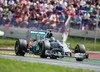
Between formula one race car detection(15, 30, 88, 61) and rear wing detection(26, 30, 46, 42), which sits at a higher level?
rear wing detection(26, 30, 46, 42)

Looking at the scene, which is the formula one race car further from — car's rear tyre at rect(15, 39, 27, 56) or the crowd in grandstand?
the crowd in grandstand

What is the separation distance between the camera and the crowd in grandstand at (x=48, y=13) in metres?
33.2

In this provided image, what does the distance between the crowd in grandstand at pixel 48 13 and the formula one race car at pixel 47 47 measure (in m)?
6.80

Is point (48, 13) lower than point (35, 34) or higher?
higher

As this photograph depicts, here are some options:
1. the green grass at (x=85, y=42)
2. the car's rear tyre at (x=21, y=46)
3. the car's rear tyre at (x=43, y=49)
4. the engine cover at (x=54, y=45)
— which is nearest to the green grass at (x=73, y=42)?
the green grass at (x=85, y=42)

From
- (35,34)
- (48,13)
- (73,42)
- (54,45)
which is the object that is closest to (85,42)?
(73,42)

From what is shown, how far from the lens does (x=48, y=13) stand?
114ft

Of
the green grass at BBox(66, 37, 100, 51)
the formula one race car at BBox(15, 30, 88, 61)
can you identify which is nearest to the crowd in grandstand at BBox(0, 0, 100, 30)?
the green grass at BBox(66, 37, 100, 51)

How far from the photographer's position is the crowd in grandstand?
109 feet

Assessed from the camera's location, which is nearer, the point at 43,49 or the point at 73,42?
the point at 43,49

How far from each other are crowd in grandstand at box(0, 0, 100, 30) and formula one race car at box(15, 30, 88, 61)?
6.80 m

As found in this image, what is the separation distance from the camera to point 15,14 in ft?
116

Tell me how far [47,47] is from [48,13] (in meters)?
11.6

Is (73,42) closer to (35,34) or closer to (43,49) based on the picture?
(35,34)
